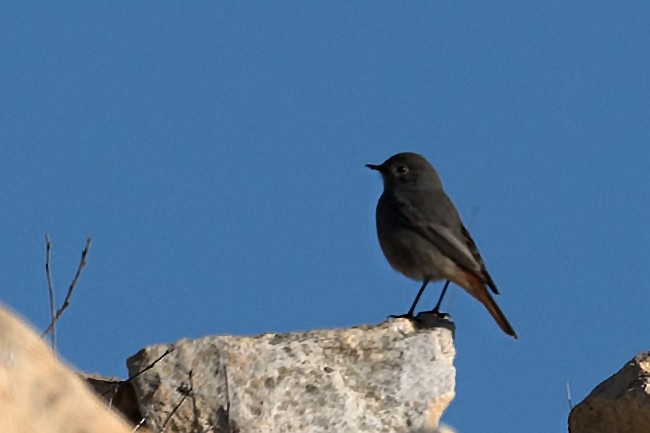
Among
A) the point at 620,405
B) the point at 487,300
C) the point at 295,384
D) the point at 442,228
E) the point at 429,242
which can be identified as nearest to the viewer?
the point at 295,384

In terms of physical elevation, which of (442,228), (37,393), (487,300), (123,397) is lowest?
(37,393)

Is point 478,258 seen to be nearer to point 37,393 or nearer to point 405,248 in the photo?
point 405,248

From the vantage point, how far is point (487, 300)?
1104 centimetres

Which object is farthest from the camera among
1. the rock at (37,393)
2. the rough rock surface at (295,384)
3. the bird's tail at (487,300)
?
the bird's tail at (487,300)

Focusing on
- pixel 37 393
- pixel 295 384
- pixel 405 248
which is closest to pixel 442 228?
pixel 405 248

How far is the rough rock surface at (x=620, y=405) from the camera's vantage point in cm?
790

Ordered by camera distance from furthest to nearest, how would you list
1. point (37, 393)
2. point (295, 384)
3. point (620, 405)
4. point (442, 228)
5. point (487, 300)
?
point (442, 228) < point (487, 300) < point (620, 405) < point (295, 384) < point (37, 393)

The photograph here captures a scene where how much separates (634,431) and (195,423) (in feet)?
7.65

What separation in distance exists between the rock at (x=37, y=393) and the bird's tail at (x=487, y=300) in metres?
6.70

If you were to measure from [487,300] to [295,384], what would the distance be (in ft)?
12.4

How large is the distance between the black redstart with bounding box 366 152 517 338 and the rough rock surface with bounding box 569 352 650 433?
273 cm

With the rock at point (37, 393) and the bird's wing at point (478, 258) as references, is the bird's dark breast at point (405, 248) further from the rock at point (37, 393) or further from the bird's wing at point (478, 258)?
the rock at point (37, 393)

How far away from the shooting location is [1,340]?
4324mm

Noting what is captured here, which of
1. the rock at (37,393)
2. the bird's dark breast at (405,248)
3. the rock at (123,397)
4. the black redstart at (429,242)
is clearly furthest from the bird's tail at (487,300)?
the rock at (37,393)
